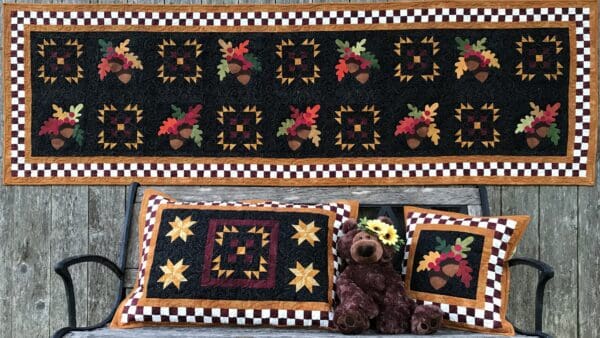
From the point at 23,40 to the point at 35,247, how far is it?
97 cm

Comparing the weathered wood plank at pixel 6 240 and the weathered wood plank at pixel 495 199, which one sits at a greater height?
the weathered wood plank at pixel 495 199

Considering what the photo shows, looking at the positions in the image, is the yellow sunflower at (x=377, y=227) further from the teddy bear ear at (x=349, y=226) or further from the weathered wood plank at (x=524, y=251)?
the weathered wood plank at (x=524, y=251)

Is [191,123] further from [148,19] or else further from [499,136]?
[499,136]

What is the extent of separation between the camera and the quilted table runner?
271cm

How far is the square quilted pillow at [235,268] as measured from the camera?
84.7 inches

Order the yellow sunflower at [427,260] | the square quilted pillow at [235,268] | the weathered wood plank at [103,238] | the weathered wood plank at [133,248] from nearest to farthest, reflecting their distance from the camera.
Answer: the square quilted pillow at [235,268], the yellow sunflower at [427,260], the weathered wood plank at [133,248], the weathered wood plank at [103,238]

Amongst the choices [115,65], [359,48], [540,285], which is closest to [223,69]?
[115,65]

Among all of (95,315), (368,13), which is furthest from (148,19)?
(95,315)

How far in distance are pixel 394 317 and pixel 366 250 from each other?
0.25m

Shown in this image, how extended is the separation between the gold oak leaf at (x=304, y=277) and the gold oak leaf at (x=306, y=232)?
96 mm

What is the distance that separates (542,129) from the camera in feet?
8.85

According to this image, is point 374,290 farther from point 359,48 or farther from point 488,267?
point 359,48

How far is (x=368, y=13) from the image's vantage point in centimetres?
274

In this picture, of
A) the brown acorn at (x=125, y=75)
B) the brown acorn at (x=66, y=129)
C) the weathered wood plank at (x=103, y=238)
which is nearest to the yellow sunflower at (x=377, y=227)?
the weathered wood plank at (x=103, y=238)
